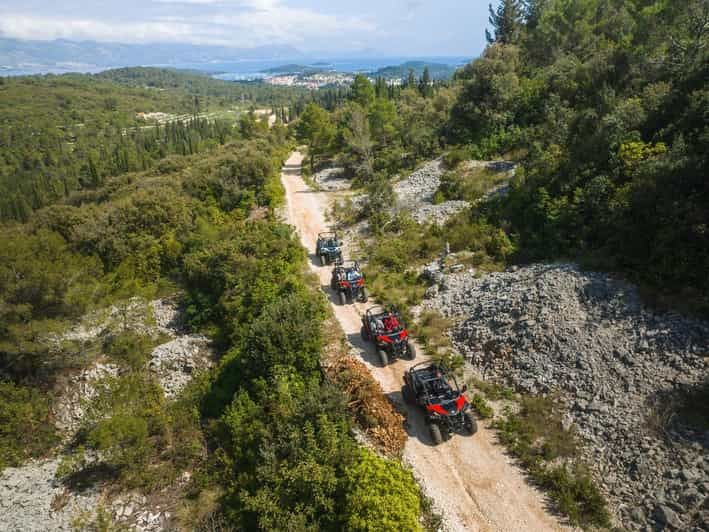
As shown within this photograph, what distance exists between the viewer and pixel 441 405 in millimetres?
11016

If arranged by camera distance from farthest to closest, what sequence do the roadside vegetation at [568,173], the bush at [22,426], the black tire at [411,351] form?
the bush at [22,426], the black tire at [411,351], the roadside vegetation at [568,173]

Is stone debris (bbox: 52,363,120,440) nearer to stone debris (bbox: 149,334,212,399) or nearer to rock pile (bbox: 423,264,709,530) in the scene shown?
stone debris (bbox: 149,334,212,399)

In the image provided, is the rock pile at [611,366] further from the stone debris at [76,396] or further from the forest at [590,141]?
the stone debris at [76,396]

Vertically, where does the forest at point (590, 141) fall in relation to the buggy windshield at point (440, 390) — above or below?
above

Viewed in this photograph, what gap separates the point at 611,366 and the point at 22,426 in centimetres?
2211

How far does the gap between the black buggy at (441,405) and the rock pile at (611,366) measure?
2.42 metres

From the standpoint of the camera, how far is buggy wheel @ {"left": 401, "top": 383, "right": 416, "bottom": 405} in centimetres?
1222

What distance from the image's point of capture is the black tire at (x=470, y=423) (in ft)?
36.5

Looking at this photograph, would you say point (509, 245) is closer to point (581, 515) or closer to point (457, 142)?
point (581, 515)

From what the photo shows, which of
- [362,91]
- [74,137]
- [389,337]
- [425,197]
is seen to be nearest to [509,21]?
[362,91]

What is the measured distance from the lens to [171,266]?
1037 inches

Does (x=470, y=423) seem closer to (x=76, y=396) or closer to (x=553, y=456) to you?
(x=553, y=456)

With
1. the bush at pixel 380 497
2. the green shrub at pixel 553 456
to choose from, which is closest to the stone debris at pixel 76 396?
the bush at pixel 380 497

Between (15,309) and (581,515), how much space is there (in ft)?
74.6
